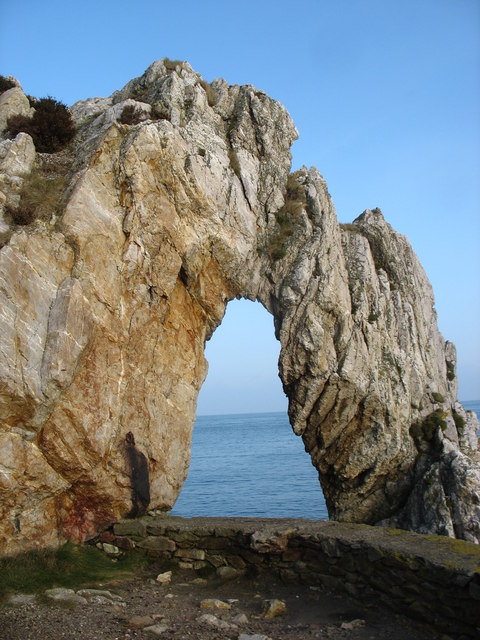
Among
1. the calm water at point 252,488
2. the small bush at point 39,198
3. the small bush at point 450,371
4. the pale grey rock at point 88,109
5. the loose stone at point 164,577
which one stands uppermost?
the pale grey rock at point 88,109

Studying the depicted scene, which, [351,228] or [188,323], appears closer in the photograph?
[188,323]

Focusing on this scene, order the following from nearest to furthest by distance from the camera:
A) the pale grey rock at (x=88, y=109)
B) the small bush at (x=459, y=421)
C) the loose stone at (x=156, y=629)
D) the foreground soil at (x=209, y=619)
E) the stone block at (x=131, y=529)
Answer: the foreground soil at (x=209, y=619)
the loose stone at (x=156, y=629)
the stone block at (x=131, y=529)
the pale grey rock at (x=88, y=109)
the small bush at (x=459, y=421)

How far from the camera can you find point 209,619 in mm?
9359

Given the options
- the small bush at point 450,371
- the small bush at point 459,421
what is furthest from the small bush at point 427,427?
the small bush at point 450,371

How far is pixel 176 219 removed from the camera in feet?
50.3

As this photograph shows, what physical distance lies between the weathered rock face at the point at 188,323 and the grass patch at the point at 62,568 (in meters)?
0.48

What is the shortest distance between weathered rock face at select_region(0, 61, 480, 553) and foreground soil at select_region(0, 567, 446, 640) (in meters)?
2.70

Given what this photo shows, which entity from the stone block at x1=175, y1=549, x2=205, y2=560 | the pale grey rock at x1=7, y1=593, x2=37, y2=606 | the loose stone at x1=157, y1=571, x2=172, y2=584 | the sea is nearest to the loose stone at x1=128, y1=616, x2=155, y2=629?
the pale grey rock at x1=7, y1=593, x2=37, y2=606

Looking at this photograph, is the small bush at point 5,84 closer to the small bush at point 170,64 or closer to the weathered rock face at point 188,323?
the weathered rock face at point 188,323

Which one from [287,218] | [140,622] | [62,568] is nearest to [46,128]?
[287,218]

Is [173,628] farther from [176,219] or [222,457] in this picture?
[222,457]

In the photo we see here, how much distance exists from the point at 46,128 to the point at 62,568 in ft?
40.7

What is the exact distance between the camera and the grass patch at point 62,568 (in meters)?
10.3

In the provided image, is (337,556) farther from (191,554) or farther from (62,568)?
(62,568)
